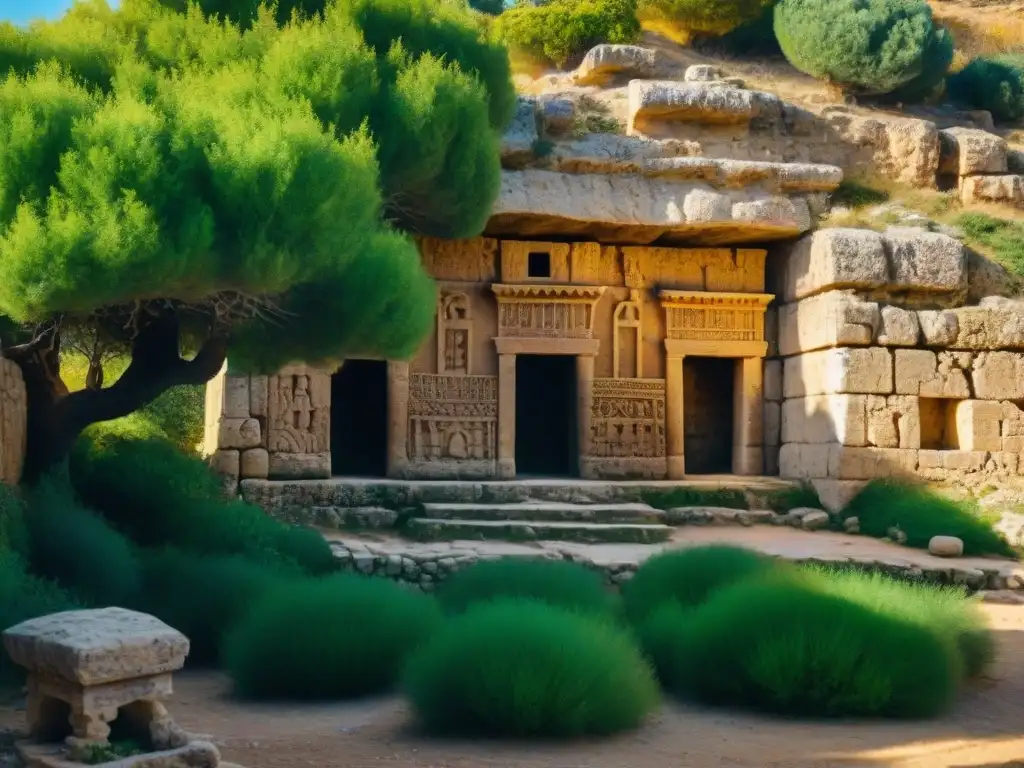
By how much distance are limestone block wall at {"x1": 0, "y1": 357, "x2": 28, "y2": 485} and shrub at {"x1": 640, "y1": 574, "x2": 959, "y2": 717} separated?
497 centimetres

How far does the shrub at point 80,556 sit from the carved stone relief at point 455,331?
690cm

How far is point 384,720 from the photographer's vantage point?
→ 6.53 meters

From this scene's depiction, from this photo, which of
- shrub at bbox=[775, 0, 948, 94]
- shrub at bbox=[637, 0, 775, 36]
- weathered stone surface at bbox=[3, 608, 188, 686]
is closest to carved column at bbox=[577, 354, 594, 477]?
shrub at bbox=[775, 0, 948, 94]

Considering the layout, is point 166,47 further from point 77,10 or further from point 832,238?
point 832,238

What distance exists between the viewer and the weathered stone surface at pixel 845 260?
14.0 m

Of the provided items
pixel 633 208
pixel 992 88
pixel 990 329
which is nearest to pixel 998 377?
pixel 990 329

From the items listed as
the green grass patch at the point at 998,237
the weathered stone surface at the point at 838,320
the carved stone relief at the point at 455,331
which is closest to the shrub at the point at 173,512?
the carved stone relief at the point at 455,331

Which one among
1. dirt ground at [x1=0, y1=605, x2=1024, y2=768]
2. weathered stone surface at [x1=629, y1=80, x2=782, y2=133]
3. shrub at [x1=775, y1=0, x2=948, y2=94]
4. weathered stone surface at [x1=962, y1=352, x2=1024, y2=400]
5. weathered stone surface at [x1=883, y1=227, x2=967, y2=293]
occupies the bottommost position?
dirt ground at [x1=0, y1=605, x2=1024, y2=768]

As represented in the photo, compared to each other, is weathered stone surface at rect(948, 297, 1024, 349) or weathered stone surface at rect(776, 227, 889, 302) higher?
weathered stone surface at rect(776, 227, 889, 302)

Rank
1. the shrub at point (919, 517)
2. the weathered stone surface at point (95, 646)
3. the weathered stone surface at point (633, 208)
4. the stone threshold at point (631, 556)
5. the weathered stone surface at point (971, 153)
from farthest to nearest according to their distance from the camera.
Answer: the weathered stone surface at point (971, 153) < the weathered stone surface at point (633, 208) < the shrub at point (919, 517) < the stone threshold at point (631, 556) < the weathered stone surface at point (95, 646)

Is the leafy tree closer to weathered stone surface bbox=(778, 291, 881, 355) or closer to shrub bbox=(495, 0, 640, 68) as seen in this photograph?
weathered stone surface bbox=(778, 291, 881, 355)

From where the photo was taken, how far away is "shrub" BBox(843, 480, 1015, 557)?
41.2 ft

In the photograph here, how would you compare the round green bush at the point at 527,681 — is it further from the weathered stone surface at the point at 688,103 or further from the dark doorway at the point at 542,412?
the dark doorway at the point at 542,412

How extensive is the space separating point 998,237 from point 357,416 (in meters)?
9.17
